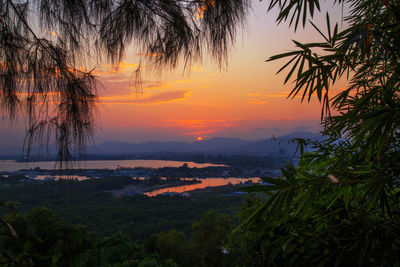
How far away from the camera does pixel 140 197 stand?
57.8 feet

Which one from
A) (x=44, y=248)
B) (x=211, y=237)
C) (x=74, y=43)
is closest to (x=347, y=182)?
(x=44, y=248)

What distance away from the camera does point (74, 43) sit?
1.38 metres

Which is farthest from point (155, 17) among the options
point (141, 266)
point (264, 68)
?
point (141, 266)

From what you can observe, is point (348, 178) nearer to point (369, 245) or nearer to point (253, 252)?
point (369, 245)

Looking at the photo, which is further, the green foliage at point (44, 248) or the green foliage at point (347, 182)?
the green foliage at point (347, 182)

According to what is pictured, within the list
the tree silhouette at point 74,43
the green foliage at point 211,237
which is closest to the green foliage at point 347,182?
the tree silhouette at point 74,43

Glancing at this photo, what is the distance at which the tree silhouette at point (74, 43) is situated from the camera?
4.19 feet

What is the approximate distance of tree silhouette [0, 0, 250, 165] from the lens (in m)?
1.28

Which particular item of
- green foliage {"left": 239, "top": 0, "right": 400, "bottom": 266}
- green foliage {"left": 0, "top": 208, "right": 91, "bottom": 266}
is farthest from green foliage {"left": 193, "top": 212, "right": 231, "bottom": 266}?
green foliage {"left": 0, "top": 208, "right": 91, "bottom": 266}

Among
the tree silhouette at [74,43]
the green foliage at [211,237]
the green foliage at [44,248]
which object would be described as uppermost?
the tree silhouette at [74,43]

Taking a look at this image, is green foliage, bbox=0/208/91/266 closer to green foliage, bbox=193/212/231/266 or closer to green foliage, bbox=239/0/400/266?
green foliage, bbox=239/0/400/266

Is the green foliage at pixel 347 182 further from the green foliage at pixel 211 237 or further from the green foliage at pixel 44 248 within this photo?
the green foliage at pixel 211 237

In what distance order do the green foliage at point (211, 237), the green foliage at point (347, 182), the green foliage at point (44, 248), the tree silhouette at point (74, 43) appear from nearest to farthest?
the green foliage at point (44, 248) → the green foliage at point (347, 182) → the tree silhouette at point (74, 43) → the green foliage at point (211, 237)

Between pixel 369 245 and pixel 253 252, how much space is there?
1885mm
